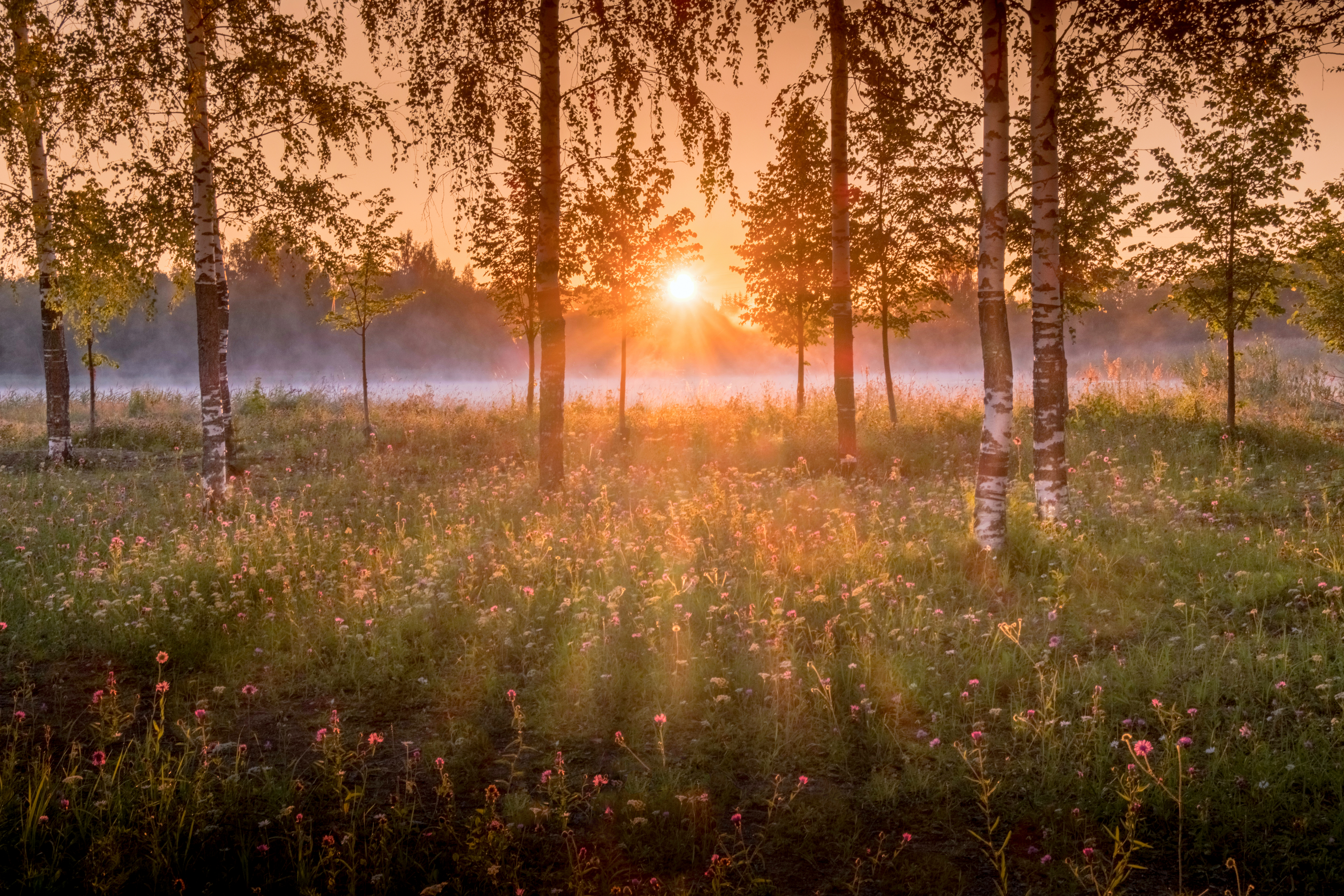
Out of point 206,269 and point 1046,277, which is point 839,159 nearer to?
point 1046,277

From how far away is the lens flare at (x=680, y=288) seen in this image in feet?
71.2

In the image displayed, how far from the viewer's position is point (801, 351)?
73.5 ft

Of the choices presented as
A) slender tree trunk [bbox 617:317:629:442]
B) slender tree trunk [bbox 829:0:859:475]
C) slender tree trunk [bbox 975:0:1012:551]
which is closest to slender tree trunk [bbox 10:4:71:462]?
slender tree trunk [bbox 617:317:629:442]

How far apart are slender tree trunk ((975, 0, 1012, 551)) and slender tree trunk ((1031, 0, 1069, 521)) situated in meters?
0.46

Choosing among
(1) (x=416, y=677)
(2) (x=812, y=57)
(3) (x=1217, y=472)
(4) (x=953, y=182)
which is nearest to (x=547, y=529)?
(1) (x=416, y=677)

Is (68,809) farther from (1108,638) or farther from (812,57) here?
(812,57)

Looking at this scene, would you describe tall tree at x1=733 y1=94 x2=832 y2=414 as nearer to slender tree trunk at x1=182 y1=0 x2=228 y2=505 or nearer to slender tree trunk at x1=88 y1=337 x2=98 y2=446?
slender tree trunk at x1=182 y1=0 x2=228 y2=505

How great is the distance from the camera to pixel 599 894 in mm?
3527

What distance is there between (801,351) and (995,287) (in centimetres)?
1409

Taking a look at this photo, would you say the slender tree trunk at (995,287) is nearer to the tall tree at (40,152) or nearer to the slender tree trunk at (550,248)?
the slender tree trunk at (550,248)

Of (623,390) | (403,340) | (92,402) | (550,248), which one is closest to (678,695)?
(550,248)

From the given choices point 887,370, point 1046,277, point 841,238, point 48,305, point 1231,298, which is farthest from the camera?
point 887,370

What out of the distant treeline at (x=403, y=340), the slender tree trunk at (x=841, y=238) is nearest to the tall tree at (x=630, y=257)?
the slender tree trunk at (x=841, y=238)

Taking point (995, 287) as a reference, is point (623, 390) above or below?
below
